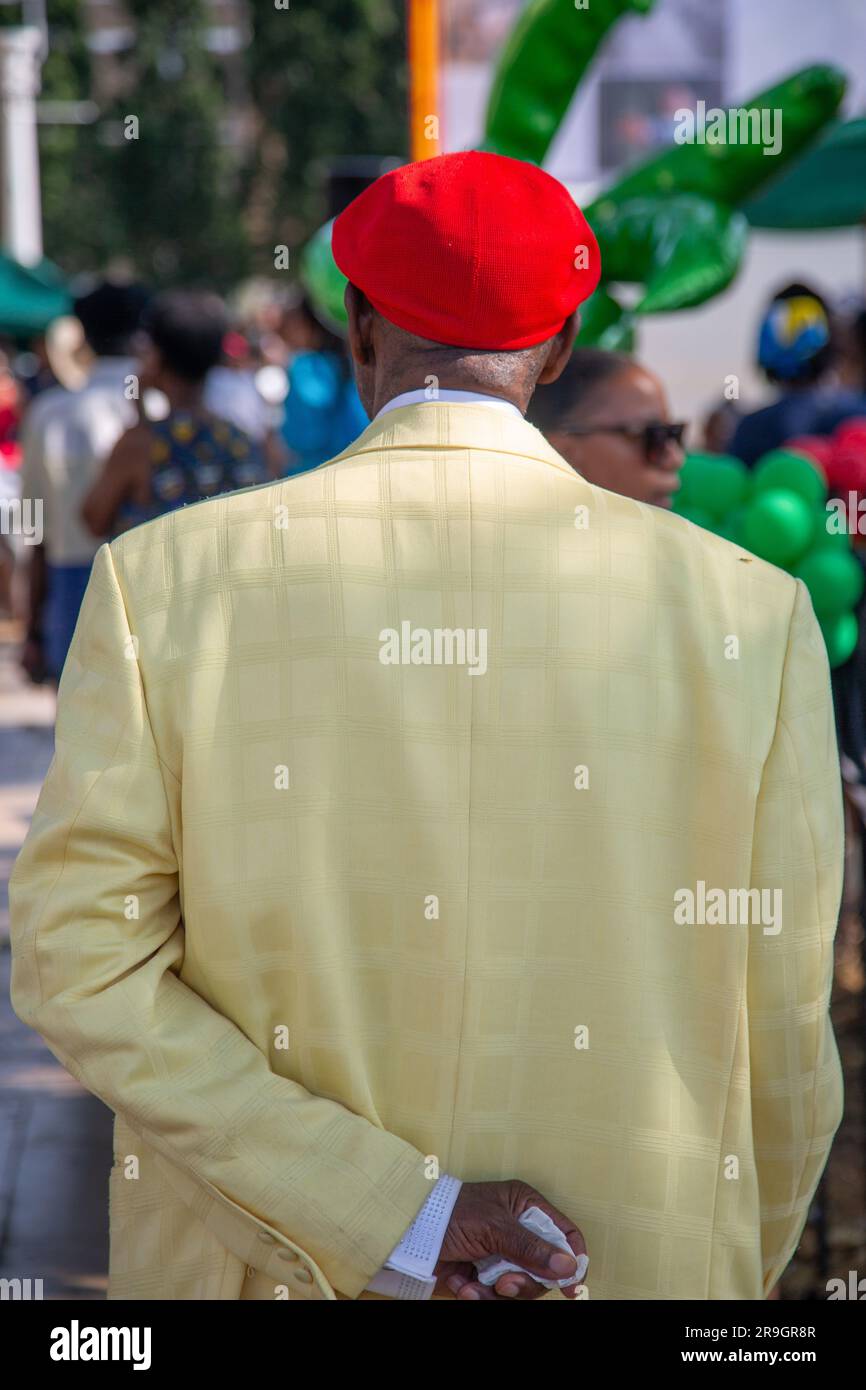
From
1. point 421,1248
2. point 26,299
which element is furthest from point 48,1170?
point 26,299

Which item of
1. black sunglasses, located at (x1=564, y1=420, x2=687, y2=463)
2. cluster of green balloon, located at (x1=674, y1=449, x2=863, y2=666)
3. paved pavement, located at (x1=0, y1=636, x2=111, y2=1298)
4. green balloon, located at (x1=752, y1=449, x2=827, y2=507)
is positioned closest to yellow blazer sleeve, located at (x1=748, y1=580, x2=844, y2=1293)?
black sunglasses, located at (x1=564, y1=420, x2=687, y2=463)

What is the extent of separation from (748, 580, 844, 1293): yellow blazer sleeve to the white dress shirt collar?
14.2 inches

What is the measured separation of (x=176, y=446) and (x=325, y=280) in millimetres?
689

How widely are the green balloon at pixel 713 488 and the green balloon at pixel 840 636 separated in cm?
35

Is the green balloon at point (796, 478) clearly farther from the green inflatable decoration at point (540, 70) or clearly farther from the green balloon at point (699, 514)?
the green inflatable decoration at point (540, 70)

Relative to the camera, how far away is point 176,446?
468 cm

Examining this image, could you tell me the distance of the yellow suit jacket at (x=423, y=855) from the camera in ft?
5.30

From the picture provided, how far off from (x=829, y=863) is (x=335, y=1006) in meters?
0.53

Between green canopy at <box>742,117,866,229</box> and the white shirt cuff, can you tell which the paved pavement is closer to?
the white shirt cuff

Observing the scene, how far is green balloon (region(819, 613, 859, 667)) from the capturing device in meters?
3.06

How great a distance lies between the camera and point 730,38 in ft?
28.0

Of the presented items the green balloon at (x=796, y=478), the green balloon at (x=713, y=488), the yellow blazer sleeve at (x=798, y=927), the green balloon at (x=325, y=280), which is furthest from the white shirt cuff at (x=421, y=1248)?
the green balloon at (x=325, y=280)

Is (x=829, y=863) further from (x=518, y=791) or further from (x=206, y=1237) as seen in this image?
(x=206, y=1237)

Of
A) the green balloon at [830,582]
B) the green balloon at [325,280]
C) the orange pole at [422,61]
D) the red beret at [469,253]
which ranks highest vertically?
the orange pole at [422,61]
